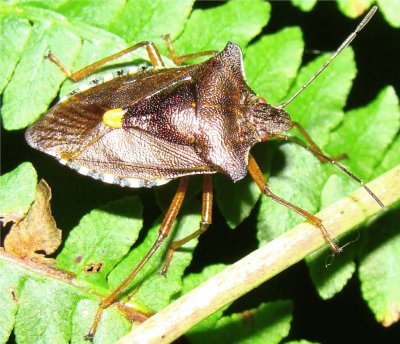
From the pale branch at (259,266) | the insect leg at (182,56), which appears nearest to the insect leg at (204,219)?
the pale branch at (259,266)

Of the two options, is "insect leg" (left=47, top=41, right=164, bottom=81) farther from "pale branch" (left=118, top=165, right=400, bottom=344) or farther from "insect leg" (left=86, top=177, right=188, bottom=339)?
"pale branch" (left=118, top=165, right=400, bottom=344)

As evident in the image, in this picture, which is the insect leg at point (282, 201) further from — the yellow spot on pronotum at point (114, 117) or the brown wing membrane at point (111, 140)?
the yellow spot on pronotum at point (114, 117)

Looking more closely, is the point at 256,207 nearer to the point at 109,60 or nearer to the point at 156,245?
the point at 156,245

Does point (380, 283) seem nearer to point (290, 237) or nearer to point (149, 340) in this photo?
point (290, 237)

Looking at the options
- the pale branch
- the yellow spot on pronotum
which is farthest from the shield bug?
the pale branch

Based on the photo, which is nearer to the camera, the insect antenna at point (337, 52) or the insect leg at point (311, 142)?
the insect antenna at point (337, 52)
